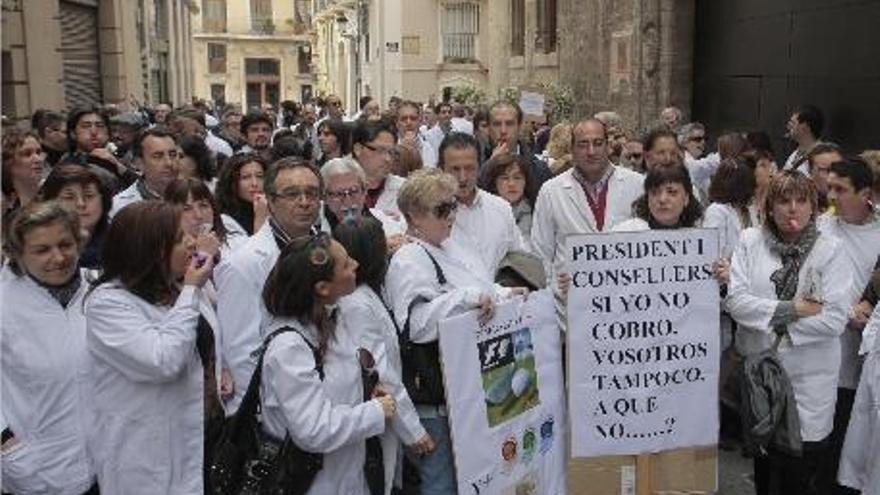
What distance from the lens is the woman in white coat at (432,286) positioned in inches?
→ 147

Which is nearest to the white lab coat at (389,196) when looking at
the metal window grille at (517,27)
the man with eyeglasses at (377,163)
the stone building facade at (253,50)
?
the man with eyeglasses at (377,163)

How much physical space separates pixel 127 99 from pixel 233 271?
51.2ft

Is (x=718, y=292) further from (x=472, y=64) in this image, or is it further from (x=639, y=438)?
(x=472, y=64)

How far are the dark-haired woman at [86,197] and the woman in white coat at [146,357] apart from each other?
1395mm

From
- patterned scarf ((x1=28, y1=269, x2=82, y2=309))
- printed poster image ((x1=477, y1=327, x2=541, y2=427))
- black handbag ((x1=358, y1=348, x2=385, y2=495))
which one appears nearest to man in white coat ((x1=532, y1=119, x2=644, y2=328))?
printed poster image ((x1=477, y1=327, x2=541, y2=427))

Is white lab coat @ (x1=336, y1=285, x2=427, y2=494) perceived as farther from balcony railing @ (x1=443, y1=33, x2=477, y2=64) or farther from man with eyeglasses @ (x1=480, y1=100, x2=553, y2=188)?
balcony railing @ (x1=443, y1=33, x2=477, y2=64)

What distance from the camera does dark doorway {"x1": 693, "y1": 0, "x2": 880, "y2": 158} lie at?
921 cm

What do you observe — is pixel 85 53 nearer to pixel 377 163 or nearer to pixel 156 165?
pixel 156 165

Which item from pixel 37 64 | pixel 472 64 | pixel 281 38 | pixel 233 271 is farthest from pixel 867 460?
pixel 281 38

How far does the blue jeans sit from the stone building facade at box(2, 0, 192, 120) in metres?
10.1

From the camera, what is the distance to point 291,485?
323 cm

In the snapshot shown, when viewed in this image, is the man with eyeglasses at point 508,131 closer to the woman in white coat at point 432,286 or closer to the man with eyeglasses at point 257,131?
the man with eyeglasses at point 257,131

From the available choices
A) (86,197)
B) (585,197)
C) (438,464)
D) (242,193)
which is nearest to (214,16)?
(242,193)

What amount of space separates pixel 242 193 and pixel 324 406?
7.82 feet
